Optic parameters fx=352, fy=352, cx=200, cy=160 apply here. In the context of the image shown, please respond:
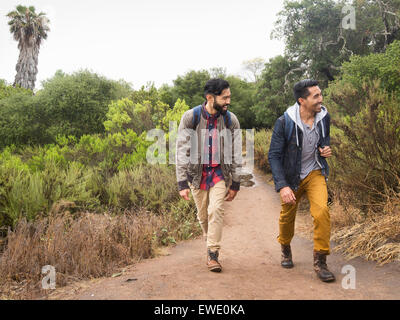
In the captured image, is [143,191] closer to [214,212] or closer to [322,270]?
[214,212]

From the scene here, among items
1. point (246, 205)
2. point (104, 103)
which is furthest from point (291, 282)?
point (104, 103)

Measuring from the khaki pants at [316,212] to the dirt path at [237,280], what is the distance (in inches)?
14.6

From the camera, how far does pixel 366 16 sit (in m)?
19.6

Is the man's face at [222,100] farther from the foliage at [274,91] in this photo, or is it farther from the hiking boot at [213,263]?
the foliage at [274,91]

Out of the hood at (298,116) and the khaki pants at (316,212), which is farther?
the hood at (298,116)

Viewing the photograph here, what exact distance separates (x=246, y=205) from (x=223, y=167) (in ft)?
14.1

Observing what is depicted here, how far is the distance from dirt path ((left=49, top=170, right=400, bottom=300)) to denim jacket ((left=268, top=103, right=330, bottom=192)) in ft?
3.14

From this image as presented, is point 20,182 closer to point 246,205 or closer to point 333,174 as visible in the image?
point 246,205

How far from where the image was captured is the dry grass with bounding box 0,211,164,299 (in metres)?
3.71

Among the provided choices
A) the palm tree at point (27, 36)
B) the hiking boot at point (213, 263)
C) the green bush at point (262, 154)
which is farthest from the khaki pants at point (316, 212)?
the palm tree at point (27, 36)

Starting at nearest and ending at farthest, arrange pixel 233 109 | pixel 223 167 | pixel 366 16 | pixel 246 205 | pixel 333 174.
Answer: pixel 223 167 < pixel 333 174 < pixel 246 205 < pixel 366 16 < pixel 233 109

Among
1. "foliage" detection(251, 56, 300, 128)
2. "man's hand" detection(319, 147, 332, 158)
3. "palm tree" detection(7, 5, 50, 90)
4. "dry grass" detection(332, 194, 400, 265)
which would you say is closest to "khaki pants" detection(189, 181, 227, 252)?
"man's hand" detection(319, 147, 332, 158)

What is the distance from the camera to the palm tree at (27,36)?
26.5 m
